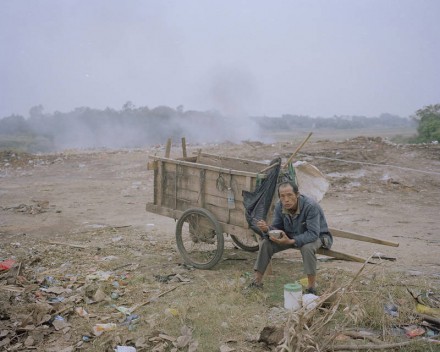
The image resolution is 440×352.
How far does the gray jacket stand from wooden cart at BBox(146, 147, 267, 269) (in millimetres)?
457

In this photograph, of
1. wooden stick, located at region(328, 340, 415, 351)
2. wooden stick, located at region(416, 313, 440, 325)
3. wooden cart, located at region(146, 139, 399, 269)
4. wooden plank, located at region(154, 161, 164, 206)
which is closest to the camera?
wooden stick, located at region(328, 340, 415, 351)

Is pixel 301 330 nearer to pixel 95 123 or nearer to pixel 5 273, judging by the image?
pixel 5 273

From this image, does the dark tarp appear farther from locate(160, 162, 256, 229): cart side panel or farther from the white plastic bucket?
the white plastic bucket

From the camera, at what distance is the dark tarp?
5086mm

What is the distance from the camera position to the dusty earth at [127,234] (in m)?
4.27

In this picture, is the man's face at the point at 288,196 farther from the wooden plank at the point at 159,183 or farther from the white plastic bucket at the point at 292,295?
the wooden plank at the point at 159,183

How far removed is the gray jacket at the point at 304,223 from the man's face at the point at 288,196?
0.50 ft

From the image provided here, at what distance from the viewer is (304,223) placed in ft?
15.8

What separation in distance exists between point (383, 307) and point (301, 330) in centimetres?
125

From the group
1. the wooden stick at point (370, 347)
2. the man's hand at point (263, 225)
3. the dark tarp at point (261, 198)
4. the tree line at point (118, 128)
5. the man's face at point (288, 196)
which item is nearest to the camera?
the wooden stick at point (370, 347)

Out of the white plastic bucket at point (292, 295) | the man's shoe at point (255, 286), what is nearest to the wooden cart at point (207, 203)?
the man's shoe at point (255, 286)

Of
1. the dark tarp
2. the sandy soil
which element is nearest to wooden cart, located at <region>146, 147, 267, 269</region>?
the dark tarp

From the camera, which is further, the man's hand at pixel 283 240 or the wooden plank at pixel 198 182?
the wooden plank at pixel 198 182

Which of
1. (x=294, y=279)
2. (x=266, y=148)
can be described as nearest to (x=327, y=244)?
(x=294, y=279)
